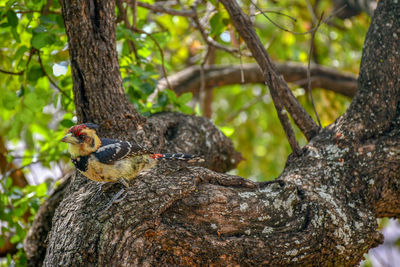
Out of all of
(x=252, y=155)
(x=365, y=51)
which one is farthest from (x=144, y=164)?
(x=252, y=155)

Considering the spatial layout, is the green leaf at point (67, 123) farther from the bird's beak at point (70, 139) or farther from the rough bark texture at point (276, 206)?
the bird's beak at point (70, 139)

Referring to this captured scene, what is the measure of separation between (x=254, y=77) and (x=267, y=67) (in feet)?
7.84

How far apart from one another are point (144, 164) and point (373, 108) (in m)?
1.56

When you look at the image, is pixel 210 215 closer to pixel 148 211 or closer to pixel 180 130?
pixel 148 211

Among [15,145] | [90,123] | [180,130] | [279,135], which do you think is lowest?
[90,123]

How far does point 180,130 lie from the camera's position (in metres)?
3.56

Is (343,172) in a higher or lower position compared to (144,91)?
lower

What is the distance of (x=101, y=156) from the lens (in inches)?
105

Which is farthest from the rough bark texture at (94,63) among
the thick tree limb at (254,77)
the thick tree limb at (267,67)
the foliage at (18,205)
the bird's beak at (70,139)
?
the thick tree limb at (254,77)

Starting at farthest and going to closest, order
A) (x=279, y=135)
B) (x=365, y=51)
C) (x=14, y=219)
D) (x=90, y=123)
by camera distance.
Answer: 1. (x=279, y=135)
2. (x=14, y=219)
3. (x=365, y=51)
4. (x=90, y=123)

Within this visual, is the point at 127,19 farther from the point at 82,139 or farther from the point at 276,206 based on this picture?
the point at 276,206

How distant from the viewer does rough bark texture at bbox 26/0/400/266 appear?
7.59 feet

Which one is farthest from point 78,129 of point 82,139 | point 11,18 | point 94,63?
point 11,18

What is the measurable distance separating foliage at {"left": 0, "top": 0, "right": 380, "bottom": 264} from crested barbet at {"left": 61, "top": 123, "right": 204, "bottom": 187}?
25.4 inches
